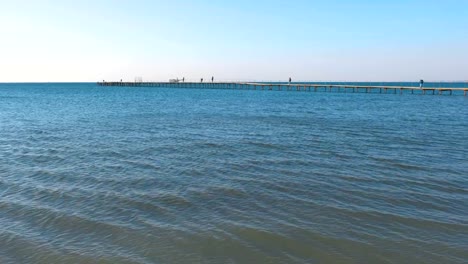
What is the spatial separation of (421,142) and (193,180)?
1302cm

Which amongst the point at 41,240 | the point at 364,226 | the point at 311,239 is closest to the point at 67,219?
the point at 41,240

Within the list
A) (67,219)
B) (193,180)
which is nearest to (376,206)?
(193,180)

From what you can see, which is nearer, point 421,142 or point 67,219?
point 67,219

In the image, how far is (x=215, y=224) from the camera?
8.19 metres

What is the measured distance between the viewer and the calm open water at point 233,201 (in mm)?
6977

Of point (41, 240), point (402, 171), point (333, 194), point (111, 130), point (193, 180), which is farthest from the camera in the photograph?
point (111, 130)

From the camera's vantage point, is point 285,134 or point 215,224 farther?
point 285,134

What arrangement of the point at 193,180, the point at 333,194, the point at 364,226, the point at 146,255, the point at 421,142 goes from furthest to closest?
the point at 421,142
the point at 193,180
the point at 333,194
the point at 364,226
the point at 146,255

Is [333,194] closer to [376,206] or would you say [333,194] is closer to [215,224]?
[376,206]

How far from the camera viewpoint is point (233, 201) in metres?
9.69

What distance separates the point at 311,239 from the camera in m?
7.42

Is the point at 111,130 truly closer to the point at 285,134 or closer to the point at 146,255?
the point at 285,134

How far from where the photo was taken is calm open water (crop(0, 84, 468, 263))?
698cm

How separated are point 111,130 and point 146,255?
17.5 metres
